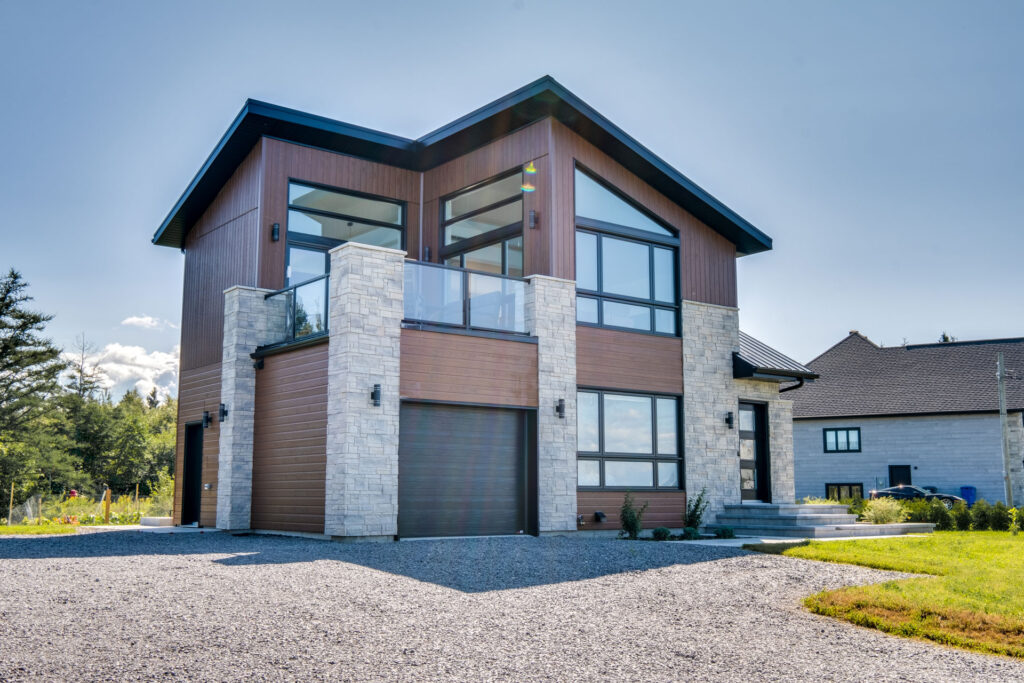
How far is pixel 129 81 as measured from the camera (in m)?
15.1

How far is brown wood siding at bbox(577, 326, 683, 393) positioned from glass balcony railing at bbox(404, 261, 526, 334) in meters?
1.28

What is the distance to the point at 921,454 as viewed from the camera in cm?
3111

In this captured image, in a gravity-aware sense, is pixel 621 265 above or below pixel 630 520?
above

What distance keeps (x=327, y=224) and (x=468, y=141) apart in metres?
2.87

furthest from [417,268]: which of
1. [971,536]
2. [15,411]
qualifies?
[15,411]

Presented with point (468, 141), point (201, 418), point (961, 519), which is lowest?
point (961, 519)

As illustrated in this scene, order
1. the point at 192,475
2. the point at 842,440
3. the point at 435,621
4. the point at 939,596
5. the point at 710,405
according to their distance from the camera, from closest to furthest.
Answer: the point at 435,621, the point at 939,596, the point at 710,405, the point at 192,475, the point at 842,440

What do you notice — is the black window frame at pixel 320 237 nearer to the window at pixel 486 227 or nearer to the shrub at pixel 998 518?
the window at pixel 486 227

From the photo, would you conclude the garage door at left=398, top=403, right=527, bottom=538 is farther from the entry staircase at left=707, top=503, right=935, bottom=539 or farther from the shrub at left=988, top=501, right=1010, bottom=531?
the shrub at left=988, top=501, right=1010, bottom=531

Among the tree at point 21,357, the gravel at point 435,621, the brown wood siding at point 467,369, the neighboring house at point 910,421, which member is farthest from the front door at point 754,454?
the tree at point 21,357

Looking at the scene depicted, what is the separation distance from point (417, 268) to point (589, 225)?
3.56m

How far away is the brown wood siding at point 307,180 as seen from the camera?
588 inches

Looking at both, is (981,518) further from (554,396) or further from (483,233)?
(483,233)

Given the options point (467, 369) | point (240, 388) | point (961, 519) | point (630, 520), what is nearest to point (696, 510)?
point (630, 520)
